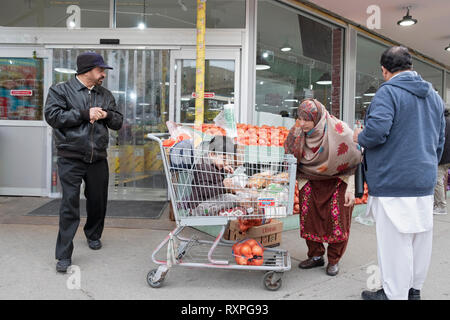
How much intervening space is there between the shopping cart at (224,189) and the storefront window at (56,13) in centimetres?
434

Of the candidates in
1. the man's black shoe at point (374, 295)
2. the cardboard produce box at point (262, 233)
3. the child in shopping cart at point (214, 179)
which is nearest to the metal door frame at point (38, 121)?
the cardboard produce box at point (262, 233)

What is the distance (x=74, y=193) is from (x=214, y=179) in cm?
135

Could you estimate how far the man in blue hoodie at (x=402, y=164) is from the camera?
8.09 ft

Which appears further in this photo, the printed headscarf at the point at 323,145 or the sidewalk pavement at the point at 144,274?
the printed headscarf at the point at 323,145

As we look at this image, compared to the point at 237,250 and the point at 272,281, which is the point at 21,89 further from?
the point at 272,281

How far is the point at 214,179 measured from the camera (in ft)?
9.56

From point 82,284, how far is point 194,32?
14.5ft

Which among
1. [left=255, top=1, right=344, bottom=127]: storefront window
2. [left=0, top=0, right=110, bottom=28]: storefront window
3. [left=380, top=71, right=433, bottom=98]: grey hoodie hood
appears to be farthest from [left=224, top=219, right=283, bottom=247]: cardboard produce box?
[left=0, top=0, right=110, bottom=28]: storefront window

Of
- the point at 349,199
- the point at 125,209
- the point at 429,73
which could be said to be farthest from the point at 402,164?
the point at 429,73

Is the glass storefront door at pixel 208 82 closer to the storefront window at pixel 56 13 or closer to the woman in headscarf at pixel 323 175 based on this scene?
the storefront window at pixel 56 13

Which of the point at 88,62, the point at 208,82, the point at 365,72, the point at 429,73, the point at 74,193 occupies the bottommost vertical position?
the point at 74,193

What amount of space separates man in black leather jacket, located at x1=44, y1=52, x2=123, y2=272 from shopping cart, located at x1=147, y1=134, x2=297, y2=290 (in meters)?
0.90

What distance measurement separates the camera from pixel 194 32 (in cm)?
620

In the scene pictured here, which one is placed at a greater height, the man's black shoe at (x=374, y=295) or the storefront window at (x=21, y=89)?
the storefront window at (x=21, y=89)
